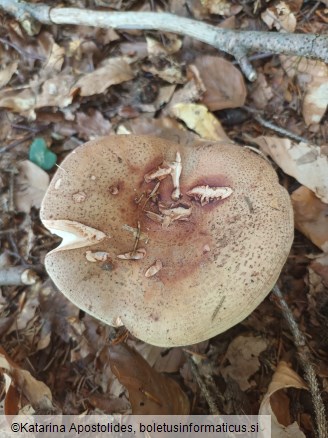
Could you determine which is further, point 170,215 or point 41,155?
point 41,155

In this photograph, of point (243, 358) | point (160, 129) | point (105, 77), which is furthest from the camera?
point (105, 77)

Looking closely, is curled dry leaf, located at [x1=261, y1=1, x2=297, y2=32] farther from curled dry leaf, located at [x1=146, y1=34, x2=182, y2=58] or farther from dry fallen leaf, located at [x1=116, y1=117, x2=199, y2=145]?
dry fallen leaf, located at [x1=116, y1=117, x2=199, y2=145]

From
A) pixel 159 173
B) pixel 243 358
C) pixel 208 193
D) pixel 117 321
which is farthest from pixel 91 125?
pixel 243 358

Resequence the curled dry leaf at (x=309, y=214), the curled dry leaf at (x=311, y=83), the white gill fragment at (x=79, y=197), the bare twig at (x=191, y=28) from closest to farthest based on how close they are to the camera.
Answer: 1. the white gill fragment at (x=79, y=197)
2. the bare twig at (x=191, y=28)
3. the curled dry leaf at (x=309, y=214)
4. the curled dry leaf at (x=311, y=83)

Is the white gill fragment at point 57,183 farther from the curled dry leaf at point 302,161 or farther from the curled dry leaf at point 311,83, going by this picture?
the curled dry leaf at point 311,83

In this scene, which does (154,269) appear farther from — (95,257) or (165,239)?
(95,257)

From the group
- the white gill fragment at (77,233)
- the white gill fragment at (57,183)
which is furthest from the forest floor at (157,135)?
the white gill fragment at (57,183)

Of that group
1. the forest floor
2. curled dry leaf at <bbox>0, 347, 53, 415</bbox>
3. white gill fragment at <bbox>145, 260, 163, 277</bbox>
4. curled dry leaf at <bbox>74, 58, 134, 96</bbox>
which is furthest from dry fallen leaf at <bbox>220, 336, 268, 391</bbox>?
curled dry leaf at <bbox>74, 58, 134, 96</bbox>

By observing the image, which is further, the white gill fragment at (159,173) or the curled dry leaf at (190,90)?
the curled dry leaf at (190,90)
